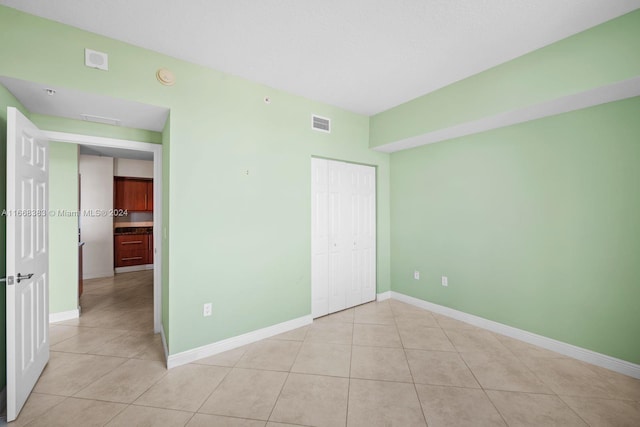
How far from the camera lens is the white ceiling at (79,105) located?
2.07 m

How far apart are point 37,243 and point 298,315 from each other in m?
2.58

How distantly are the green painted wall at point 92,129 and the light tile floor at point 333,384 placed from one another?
227 centimetres

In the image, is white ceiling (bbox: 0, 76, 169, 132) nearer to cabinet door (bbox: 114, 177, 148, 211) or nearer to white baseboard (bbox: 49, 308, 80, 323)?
white baseboard (bbox: 49, 308, 80, 323)

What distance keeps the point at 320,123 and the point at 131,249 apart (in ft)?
18.2

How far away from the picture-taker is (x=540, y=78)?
2.38m

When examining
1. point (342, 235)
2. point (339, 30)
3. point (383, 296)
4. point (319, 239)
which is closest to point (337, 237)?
point (342, 235)

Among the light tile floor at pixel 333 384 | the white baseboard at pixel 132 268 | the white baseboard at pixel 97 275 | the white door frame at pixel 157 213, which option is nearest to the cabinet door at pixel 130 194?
the white baseboard at pixel 132 268

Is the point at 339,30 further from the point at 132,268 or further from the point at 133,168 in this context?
the point at 132,268

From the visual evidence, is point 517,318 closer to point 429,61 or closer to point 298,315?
point 298,315

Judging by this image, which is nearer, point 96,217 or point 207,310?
point 207,310

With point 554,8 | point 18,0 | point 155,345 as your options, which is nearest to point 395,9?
point 554,8

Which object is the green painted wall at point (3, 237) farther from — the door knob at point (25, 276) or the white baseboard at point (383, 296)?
the white baseboard at point (383, 296)

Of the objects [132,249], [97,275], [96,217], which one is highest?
[96,217]

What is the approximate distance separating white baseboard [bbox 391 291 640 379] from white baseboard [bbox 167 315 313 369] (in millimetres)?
1873
